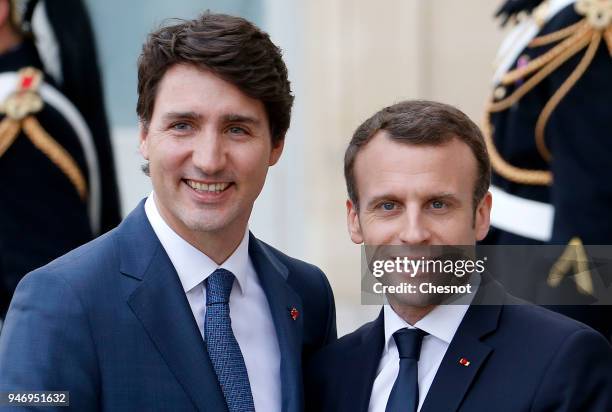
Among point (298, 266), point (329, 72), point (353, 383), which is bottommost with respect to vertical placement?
point (353, 383)

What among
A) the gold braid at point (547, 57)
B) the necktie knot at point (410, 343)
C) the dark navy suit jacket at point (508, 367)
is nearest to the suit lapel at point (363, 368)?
the dark navy suit jacket at point (508, 367)

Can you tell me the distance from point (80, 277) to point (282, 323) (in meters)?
0.54

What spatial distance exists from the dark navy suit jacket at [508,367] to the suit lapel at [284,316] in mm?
106

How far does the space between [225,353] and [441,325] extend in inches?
19.1

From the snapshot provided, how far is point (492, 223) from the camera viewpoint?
4.28m

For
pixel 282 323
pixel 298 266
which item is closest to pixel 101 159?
pixel 298 266

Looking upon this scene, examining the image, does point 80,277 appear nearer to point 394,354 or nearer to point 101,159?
point 394,354

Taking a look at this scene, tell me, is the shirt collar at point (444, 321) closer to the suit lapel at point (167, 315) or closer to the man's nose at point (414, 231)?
the man's nose at point (414, 231)

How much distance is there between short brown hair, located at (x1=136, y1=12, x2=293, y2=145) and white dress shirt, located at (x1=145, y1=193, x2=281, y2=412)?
0.30 m

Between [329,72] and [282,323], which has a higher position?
[329,72]

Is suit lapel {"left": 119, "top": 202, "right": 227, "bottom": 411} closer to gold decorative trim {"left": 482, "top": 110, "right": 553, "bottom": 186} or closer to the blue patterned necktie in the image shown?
the blue patterned necktie

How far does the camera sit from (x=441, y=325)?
306 cm

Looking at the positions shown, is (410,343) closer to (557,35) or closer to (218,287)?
(218,287)

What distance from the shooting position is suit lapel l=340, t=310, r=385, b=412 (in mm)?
3096
